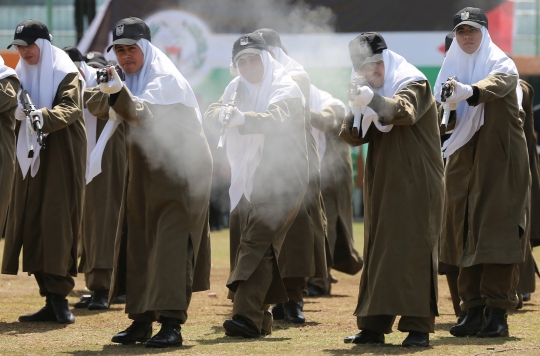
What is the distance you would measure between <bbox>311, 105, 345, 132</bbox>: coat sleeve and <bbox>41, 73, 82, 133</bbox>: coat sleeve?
2.26m

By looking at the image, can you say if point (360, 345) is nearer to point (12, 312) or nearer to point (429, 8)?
Result: point (12, 312)

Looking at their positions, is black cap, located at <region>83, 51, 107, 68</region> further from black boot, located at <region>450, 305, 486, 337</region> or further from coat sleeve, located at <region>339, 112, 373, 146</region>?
black boot, located at <region>450, 305, 486, 337</region>

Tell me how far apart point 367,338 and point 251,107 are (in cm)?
171

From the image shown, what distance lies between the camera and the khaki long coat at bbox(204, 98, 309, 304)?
6.34m

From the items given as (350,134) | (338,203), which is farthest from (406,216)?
(338,203)

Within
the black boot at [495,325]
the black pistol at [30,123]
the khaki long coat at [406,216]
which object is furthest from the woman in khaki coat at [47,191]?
the black boot at [495,325]

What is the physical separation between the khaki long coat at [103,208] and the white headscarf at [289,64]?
1683mm

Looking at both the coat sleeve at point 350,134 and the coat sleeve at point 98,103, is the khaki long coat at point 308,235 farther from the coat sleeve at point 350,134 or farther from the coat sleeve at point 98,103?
the coat sleeve at point 98,103

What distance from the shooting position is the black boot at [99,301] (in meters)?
8.15

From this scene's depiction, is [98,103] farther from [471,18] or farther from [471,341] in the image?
[471,341]

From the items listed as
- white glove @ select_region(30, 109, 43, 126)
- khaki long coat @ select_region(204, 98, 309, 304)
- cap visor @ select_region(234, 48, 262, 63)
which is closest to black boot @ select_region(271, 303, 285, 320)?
khaki long coat @ select_region(204, 98, 309, 304)

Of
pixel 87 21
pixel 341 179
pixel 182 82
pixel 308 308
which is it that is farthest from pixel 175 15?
pixel 182 82

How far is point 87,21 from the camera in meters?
17.8

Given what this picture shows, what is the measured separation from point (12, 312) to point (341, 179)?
3.38 meters
